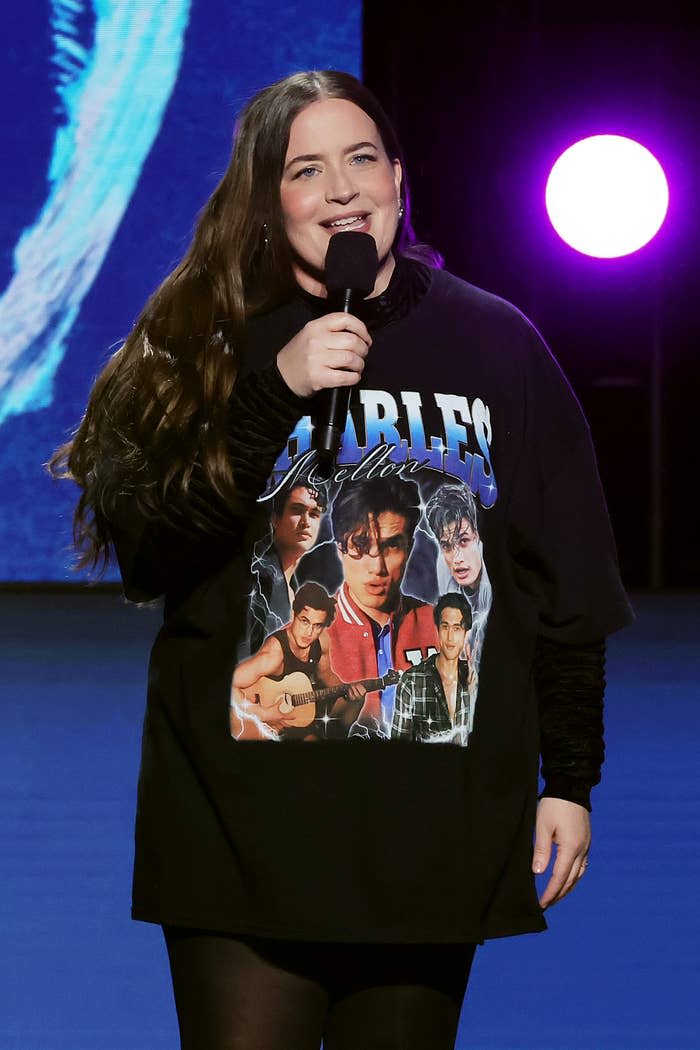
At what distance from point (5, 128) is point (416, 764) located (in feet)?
23.6

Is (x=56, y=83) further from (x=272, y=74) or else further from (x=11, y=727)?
(x=11, y=727)

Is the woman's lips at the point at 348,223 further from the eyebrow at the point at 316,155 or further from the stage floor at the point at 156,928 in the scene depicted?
the stage floor at the point at 156,928

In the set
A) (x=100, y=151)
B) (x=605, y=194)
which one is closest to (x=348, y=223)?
(x=100, y=151)

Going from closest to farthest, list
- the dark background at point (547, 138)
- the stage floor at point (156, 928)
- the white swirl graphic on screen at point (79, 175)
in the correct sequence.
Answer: the stage floor at point (156, 928) < the white swirl graphic on screen at point (79, 175) < the dark background at point (547, 138)

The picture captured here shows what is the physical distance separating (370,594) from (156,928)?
1.94m

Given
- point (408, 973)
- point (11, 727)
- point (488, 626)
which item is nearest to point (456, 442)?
point (488, 626)

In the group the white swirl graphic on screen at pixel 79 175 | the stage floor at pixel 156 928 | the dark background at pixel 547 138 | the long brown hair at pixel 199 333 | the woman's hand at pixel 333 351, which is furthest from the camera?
the dark background at pixel 547 138

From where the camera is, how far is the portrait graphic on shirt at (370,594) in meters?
1.39

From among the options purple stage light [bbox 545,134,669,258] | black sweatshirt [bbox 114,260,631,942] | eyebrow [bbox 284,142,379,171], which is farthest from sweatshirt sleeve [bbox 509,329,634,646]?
purple stage light [bbox 545,134,669,258]

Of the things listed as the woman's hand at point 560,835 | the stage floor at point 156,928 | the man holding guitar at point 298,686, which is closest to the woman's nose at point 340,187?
the man holding guitar at point 298,686

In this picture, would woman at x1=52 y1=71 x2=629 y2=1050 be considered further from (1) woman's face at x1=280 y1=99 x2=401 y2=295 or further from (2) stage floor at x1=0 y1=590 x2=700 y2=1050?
(2) stage floor at x1=0 y1=590 x2=700 y2=1050

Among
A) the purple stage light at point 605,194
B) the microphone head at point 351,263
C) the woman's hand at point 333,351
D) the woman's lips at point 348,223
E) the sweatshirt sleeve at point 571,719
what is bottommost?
the purple stage light at point 605,194

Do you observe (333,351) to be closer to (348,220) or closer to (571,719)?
(348,220)

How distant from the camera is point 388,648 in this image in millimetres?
1392
